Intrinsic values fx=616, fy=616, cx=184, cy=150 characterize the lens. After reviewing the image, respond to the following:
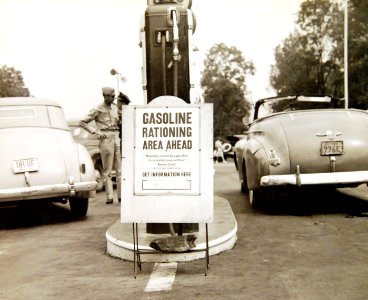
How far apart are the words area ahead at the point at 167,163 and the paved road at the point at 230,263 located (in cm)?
53

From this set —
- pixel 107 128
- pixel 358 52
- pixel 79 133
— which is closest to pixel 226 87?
pixel 358 52

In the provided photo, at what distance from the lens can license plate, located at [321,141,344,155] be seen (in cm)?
837

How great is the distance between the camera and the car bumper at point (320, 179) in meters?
8.23

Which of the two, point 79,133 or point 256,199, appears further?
point 79,133

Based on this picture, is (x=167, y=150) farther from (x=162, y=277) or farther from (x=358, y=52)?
(x=358, y=52)

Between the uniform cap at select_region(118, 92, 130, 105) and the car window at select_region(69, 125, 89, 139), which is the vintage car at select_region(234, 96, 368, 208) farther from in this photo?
the car window at select_region(69, 125, 89, 139)

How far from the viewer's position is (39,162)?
8.45 metres

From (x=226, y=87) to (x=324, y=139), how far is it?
62952 millimetres

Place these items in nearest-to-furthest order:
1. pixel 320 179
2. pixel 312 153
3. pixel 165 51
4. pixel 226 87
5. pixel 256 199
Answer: pixel 165 51 < pixel 320 179 < pixel 312 153 < pixel 256 199 < pixel 226 87

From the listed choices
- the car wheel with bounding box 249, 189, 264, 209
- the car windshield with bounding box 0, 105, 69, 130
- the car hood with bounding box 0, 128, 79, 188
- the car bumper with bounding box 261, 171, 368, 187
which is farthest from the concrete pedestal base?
the car windshield with bounding box 0, 105, 69, 130

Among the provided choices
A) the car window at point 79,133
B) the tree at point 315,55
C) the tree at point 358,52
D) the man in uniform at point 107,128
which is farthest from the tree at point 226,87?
the man in uniform at point 107,128

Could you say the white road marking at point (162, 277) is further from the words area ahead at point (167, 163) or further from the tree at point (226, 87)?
the tree at point (226, 87)

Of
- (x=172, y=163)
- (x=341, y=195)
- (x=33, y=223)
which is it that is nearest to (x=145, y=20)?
(x=172, y=163)

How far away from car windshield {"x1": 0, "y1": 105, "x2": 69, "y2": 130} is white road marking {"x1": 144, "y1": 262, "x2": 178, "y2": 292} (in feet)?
15.6
